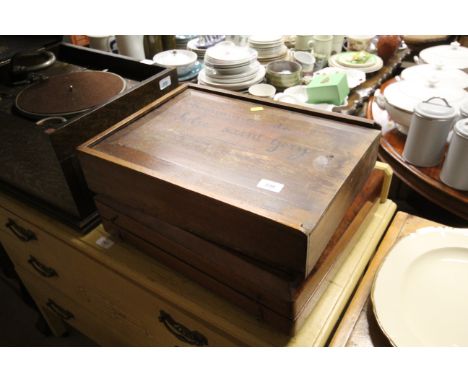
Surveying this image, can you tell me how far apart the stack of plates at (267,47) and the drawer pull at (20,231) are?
1275mm

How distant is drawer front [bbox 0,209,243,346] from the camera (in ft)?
2.94

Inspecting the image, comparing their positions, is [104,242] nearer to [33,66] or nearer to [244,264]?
[244,264]

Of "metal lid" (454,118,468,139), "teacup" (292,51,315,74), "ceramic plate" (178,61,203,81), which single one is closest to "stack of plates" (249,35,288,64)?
"teacup" (292,51,315,74)

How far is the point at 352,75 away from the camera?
178 centimetres

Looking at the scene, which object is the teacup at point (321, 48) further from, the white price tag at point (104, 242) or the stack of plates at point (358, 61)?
the white price tag at point (104, 242)

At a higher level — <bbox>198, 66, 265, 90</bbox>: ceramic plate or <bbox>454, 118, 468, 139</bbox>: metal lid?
<bbox>454, 118, 468, 139</bbox>: metal lid

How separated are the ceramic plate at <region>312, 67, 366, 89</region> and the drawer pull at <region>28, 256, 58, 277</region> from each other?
138 centimetres

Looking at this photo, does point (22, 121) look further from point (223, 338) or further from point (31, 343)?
point (31, 343)

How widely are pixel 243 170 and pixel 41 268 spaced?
96 centimetres

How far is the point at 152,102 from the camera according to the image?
1.02 m

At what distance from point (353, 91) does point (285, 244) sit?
4.36 ft

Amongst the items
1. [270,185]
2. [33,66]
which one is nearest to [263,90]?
[33,66]

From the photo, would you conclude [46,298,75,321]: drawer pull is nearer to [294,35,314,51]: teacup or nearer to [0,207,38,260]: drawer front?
[0,207,38,260]: drawer front

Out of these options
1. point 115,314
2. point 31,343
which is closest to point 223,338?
point 115,314
